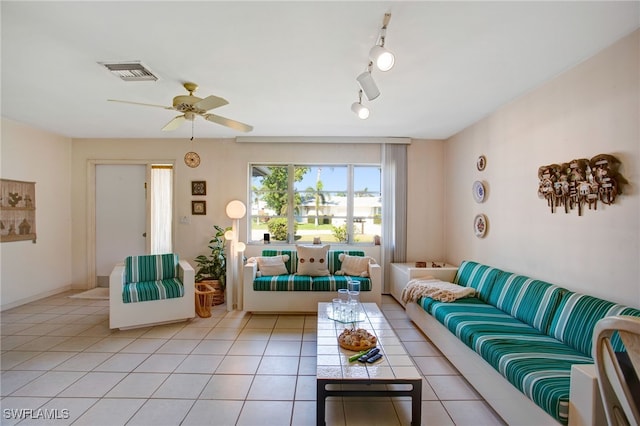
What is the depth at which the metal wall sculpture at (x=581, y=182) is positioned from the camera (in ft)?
6.69

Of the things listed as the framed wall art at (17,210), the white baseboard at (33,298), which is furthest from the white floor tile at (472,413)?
the framed wall art at (17,210)

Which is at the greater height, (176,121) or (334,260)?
(176,121)

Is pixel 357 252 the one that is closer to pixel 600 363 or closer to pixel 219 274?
pixel 219 274

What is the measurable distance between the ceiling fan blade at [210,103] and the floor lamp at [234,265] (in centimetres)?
183

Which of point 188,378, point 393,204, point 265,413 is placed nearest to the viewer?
point 265,413

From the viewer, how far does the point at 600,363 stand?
2.99 ft

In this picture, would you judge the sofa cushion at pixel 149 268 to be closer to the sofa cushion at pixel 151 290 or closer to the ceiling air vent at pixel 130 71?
the sofa cushion at pixel 151 290

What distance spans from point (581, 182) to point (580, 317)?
1.01m

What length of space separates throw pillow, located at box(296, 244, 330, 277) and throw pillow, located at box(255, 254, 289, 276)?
24 cm

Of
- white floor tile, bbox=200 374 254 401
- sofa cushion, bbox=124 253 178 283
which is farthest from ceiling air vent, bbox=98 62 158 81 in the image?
white floor tile, bbox=200 374 254 401

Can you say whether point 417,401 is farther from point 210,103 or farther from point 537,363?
point 210,103

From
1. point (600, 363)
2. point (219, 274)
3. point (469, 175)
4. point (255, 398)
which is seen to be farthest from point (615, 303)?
point (219, 274)

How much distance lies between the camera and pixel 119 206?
16.4 ft

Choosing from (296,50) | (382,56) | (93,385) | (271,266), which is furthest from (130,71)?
(271,266)
